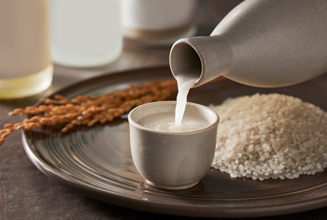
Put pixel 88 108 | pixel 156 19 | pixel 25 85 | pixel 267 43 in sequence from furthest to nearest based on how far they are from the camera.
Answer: pixel 156 19 → pixel 25 85 → pixel 88 108 → pixel 267 43

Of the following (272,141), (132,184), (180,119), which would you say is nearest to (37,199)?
(132,184)

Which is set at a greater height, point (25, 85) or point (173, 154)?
point (173, 154)

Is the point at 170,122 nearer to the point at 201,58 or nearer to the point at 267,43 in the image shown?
the point at 201,58

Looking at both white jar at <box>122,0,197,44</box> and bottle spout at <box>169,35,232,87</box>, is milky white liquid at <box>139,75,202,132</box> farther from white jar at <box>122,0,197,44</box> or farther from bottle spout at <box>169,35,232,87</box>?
white jar at <box>122,0,197,44</box>

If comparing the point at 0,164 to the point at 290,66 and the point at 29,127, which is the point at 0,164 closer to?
the point at 29,127

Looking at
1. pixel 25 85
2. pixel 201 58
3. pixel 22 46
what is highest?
pixel 201 58

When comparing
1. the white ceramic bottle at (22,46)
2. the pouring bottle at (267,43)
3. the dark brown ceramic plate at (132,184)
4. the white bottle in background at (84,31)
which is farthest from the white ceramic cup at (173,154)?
the white bottle in background at (84,31)

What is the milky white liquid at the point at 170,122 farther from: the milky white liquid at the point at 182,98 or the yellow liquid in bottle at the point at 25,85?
the yellow liquid in bottle at the point at 25,85

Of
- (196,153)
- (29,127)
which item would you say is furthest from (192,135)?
(29,127)

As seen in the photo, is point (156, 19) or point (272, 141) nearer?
point (272, 141)
